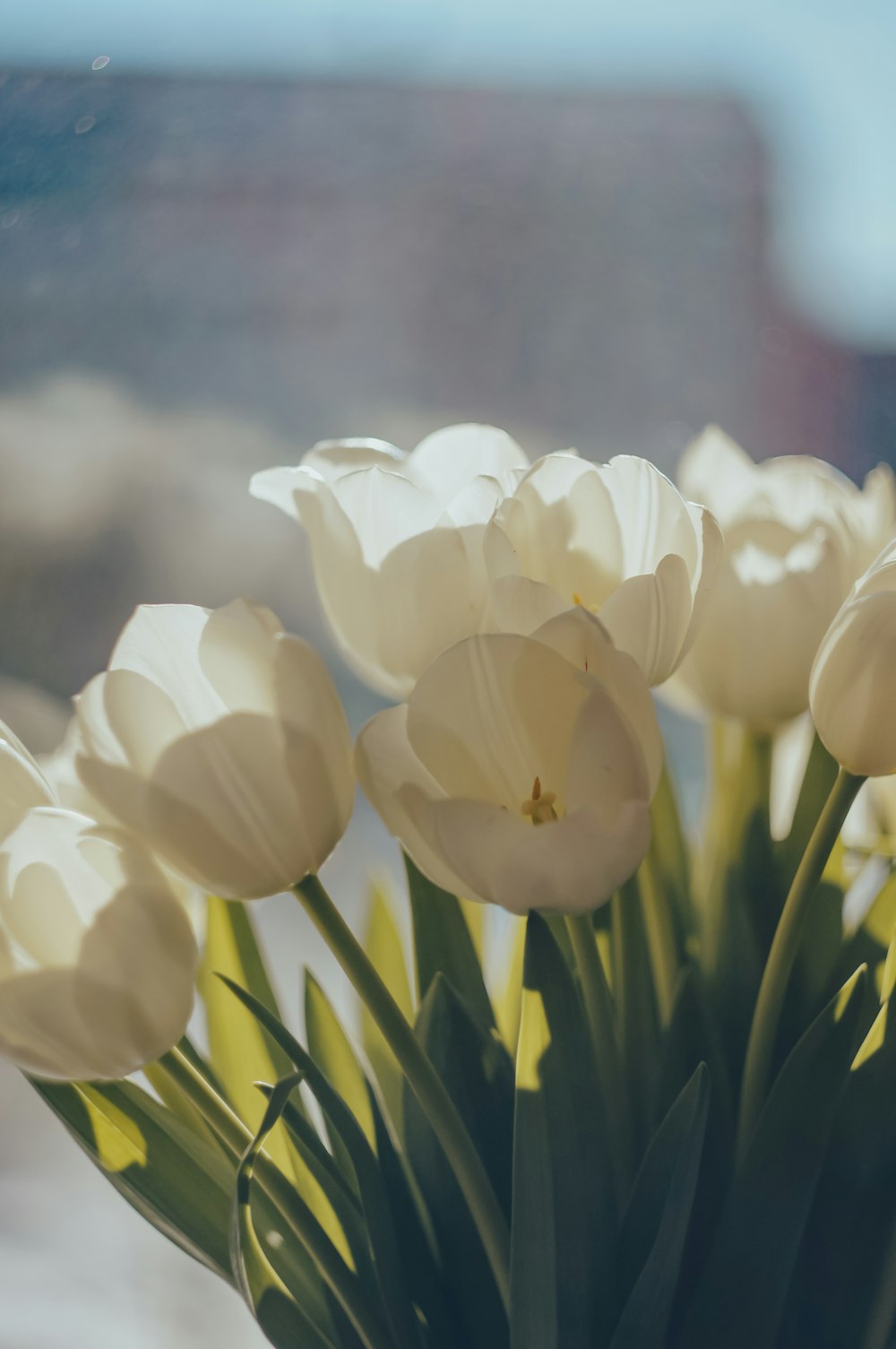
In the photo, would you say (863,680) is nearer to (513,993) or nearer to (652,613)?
(652,613)

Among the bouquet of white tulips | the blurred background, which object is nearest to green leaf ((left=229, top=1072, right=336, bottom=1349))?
the bouquet of white tulips

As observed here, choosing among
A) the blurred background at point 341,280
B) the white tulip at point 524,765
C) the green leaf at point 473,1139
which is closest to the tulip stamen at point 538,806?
the white tulip at point 524,765

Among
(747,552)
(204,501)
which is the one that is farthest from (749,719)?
(204,501)

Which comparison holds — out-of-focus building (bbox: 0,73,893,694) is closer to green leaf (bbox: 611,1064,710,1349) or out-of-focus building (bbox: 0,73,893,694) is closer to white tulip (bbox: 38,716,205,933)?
white tulip (bbox: 38,716,205,933)

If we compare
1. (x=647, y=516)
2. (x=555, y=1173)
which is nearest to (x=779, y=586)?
(x=647, y=516)

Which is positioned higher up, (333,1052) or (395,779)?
(395,779)
